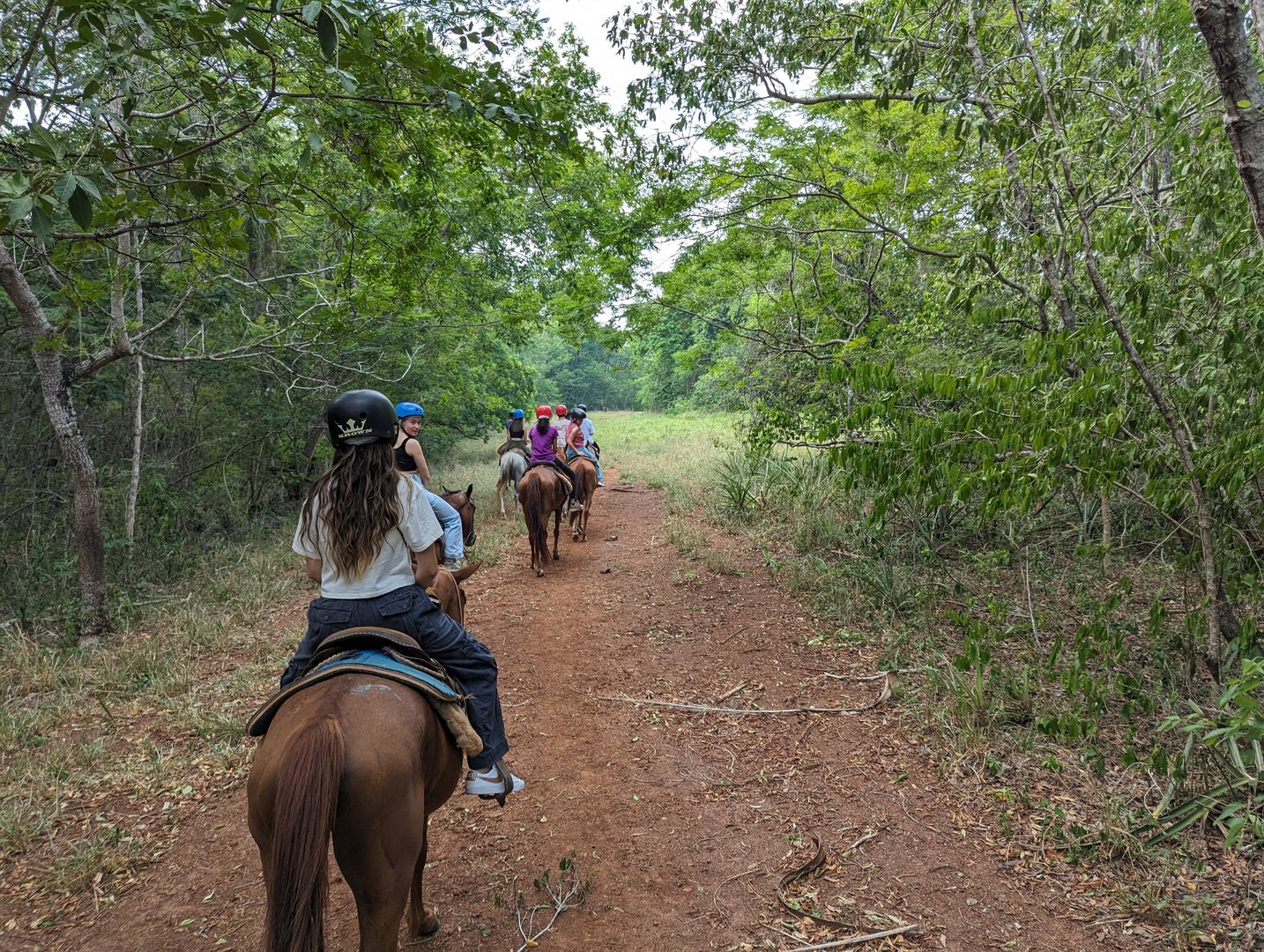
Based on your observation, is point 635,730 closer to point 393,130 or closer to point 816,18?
point 393,130

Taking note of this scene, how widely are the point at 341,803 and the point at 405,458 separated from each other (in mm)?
3849

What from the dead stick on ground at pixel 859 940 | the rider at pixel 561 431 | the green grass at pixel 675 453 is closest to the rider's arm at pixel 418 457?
the rider at pixel 561 431

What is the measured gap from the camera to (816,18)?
601 cm

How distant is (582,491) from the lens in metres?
10.9

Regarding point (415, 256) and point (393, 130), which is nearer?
point (393, 130)

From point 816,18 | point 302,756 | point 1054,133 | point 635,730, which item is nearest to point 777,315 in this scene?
point 816,18

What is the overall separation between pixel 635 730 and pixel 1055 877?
2.75m

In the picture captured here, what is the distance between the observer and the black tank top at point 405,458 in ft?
18.2

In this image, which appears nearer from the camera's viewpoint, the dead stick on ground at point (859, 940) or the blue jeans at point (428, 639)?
the blue jeans at point (428, 639)

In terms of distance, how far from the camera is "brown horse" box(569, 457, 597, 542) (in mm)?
10789

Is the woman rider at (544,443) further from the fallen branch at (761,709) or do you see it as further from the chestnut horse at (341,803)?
the chestnut horse at (341,803)

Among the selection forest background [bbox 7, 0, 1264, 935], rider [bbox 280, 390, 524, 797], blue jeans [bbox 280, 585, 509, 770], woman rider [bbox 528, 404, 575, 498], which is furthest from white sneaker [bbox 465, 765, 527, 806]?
woman rider [bbox 528, 404, 575, 498]

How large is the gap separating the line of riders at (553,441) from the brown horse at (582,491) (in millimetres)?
119

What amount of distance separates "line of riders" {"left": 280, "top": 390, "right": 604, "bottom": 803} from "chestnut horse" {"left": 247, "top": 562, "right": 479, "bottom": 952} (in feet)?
1.25
